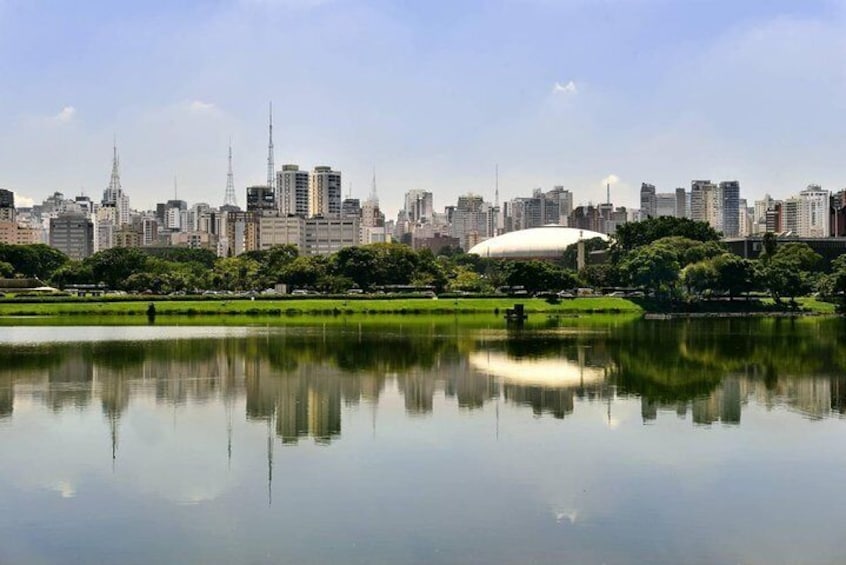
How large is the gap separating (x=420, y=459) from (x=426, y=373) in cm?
1444

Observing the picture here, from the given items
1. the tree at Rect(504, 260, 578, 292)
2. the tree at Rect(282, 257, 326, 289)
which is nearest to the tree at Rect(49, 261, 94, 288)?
the tree at Rect(282, 257, 326, 289)

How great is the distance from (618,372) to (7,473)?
21.2m

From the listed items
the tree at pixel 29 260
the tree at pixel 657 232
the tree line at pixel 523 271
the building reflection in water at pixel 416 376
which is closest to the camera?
the building reflection in water at pixel 416 376

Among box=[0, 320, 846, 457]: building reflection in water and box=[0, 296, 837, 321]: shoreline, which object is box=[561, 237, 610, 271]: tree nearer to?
box=[0, 296, 837, 321]: shoreline

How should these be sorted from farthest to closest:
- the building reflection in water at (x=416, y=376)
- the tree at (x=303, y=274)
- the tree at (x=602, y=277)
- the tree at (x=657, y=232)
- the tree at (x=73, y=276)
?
the tree at (x=73, y=276), the tree at (x=657, y=232), the tree at (x=602, y=277), the tree at (x=303, y=274), the building reflection in water at (x=416, y=376)

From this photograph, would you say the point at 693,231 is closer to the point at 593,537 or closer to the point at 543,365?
the point at 543,365

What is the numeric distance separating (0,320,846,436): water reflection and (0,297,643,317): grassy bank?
63.4 ft

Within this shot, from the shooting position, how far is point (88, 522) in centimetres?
1585

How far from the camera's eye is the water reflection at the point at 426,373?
2775cm

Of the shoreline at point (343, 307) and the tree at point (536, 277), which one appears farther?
the tree at point (536, 277)

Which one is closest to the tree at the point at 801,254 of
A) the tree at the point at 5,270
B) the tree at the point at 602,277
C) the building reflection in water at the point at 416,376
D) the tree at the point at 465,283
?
the tree at the point at 602,277

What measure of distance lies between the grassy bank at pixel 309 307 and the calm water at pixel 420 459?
101 feet

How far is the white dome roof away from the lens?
511 feet

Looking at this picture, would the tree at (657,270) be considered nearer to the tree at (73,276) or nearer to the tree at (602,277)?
the tree at (602,277)
